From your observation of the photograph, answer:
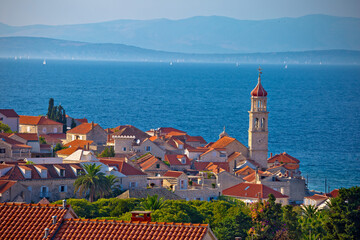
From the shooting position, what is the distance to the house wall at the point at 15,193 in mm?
55281

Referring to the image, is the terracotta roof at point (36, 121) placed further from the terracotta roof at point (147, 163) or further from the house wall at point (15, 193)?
the house wall at point (15, 193)

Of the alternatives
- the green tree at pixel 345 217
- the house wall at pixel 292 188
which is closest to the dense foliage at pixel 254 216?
the green tree at pixel 345 217

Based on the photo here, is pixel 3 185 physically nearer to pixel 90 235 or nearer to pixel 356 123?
pixel 90 235

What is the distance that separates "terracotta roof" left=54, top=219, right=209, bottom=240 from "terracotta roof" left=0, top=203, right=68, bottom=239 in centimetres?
38

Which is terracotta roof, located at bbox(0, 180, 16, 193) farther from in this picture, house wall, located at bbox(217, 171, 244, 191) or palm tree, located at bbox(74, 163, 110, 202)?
house wall, located at bbox(217, 171, 244, 191)

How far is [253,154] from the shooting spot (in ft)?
283

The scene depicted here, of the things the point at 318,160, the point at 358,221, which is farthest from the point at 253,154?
the point at 358,221

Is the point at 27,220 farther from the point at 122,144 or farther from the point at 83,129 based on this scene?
the point at 83,129

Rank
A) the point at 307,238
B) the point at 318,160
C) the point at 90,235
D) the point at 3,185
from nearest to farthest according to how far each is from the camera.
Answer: the point at 90,235, the point at 307,238, the point at 3,185, the point at 318,160

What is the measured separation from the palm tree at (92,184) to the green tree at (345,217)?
793 inches

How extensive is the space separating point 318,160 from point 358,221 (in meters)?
76.1

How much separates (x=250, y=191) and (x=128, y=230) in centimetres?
4611

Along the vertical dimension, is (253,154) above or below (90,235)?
below

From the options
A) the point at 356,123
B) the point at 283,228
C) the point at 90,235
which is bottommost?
the point at 356,123
